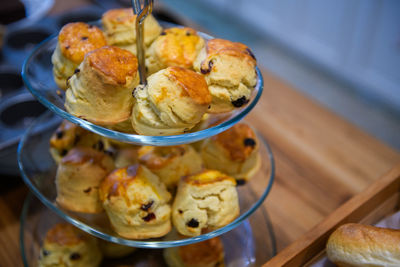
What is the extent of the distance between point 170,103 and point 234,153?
0.24 meters

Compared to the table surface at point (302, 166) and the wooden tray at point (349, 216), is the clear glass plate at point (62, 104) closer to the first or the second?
the wooden tray at point (349, 216)

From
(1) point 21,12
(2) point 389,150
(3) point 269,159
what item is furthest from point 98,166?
(1) point 21,12

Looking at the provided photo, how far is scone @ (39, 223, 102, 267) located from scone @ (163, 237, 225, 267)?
0.16 metres

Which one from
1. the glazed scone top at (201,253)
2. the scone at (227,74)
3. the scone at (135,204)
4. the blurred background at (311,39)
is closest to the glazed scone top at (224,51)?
the scone at (227,74)

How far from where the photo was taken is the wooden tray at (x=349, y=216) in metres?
0.66

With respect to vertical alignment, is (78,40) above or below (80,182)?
above

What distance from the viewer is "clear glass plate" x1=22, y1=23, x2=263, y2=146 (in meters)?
0.59

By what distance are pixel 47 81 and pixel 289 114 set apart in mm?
759

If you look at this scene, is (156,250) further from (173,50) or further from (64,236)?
(173,50)

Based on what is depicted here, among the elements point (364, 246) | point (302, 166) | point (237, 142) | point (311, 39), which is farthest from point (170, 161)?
point (311, 39)

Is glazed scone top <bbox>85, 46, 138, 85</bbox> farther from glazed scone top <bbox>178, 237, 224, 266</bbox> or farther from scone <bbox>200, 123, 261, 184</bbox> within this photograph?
glazed scone top <bbox>178, 237, 224, 266</bbox>

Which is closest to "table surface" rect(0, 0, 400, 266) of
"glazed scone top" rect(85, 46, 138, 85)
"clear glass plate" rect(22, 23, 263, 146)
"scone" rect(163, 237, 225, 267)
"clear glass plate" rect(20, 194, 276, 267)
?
"clear glass plate" rect(20, 194, 276, 267)

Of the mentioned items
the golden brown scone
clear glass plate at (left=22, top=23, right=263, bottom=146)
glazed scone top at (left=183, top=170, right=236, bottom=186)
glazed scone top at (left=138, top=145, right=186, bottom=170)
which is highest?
clear glass plate at (left=22, top=23, right=263, bottom=146)

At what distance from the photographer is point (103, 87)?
62cm
